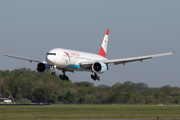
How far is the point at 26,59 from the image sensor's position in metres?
67.2

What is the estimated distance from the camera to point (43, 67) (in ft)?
201

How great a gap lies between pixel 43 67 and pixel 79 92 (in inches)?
1416

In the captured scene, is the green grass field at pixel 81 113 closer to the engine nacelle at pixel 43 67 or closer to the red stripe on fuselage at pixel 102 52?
the engine nacelle at pixel 43 67

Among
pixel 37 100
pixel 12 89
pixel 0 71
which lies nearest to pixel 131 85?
pixel 37 100

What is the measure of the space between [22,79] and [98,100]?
23.3 meters

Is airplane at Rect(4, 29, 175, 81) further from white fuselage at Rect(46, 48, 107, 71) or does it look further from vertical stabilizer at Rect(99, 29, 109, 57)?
vertical stabilizer at Rect(99, 29, 109, 57)

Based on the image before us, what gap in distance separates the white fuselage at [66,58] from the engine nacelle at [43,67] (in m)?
2.63

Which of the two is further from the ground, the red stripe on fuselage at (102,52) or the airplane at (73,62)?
the red stripe on fuselage at (102,52)

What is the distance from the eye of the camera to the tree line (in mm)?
92625

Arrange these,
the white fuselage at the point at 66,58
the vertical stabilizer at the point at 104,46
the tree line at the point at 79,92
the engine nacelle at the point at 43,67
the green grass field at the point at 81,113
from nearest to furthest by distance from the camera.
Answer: the green grass field at the point at 81,113
the white fuselage at the point at 66,58
the engine nacelle at the point at 43,67
the vertical stabilizer at the point at 104,46
the tree line at the point at 79,92

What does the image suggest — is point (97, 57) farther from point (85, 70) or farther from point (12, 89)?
point (12, 89)

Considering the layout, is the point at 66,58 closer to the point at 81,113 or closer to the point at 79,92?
the point at 81,113

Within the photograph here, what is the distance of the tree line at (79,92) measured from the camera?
92.6 m

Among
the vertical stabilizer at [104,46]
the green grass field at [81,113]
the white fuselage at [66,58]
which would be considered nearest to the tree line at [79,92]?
the vertical stabilizer at [104,46]
